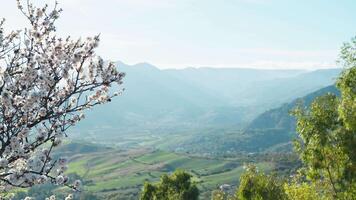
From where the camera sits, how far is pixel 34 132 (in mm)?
14453

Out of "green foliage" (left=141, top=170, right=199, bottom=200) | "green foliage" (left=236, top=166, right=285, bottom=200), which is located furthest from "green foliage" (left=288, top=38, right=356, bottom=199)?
"green foliage" (left=141, top=170, right=199, bottom=200)

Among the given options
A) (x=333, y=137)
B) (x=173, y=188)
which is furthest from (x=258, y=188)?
(x=173, y=188)

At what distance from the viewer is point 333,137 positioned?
26812mm

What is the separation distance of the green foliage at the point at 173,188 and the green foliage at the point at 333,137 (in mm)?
43065

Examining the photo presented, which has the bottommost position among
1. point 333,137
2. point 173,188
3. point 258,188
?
point 173,188

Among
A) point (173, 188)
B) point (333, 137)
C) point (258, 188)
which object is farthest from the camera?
point (173, 188)

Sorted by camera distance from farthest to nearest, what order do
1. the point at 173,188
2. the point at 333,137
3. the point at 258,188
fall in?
the point at 173,188
the point at 258,188
the point at 333,137

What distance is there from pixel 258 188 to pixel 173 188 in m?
31.6

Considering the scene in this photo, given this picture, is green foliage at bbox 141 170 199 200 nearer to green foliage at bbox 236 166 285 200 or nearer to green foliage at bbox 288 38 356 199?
green foliage at bbox 236 166 285 200

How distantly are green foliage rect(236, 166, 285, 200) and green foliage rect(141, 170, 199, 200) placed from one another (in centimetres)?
2729

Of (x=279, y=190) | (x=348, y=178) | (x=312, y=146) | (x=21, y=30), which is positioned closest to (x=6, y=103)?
(x=21, y=30)

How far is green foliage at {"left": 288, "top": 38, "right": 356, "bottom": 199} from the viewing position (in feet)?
85.9

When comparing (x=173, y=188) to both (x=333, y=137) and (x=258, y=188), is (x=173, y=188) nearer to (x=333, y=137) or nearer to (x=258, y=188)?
(x=258, y=188)

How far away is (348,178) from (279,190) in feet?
49.7
